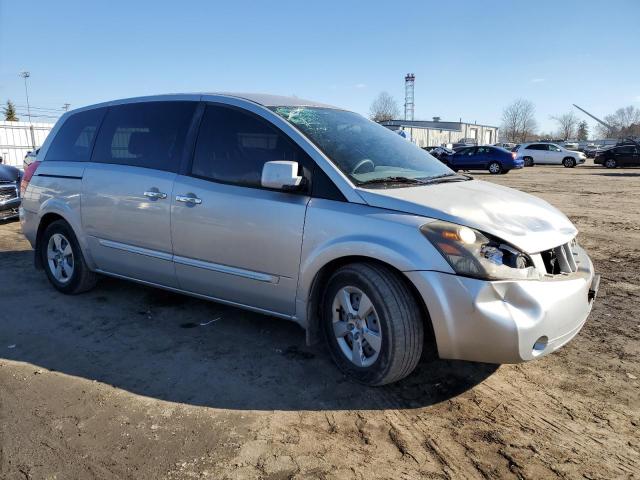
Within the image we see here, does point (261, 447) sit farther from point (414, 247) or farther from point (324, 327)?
point (414, 247)

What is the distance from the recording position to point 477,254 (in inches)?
111

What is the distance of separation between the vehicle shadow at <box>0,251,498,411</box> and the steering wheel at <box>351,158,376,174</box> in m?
1.35

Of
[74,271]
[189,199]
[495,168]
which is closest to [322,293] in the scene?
[189,199]

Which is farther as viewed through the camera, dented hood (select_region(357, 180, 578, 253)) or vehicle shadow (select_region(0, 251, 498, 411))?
vehicle shadow (select_region(0, 251, 498, 411))

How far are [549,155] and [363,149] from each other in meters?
33.9

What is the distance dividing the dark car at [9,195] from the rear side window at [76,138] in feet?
13.1

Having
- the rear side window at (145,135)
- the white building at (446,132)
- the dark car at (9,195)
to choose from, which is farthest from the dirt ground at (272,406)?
the white building at (446,132)

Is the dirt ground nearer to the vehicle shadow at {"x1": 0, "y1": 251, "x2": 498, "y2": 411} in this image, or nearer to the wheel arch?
the vehicle shadow at {"x1": 0, "y1": 251, "x2": 498, "y2": 411}

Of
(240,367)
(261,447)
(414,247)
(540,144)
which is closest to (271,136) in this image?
(414,247)

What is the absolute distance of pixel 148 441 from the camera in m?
2.68

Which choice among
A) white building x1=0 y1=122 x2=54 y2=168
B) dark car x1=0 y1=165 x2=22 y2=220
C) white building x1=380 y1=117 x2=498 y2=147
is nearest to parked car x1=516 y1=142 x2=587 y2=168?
white building x1=380 y1=117 x2=498 y2=147

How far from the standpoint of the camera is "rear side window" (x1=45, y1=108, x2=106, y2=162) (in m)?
4.88

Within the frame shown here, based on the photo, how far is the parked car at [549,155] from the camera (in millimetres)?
32938

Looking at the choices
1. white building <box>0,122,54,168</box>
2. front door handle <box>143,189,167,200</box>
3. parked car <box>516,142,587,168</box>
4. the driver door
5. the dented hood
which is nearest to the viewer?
the dented hood
